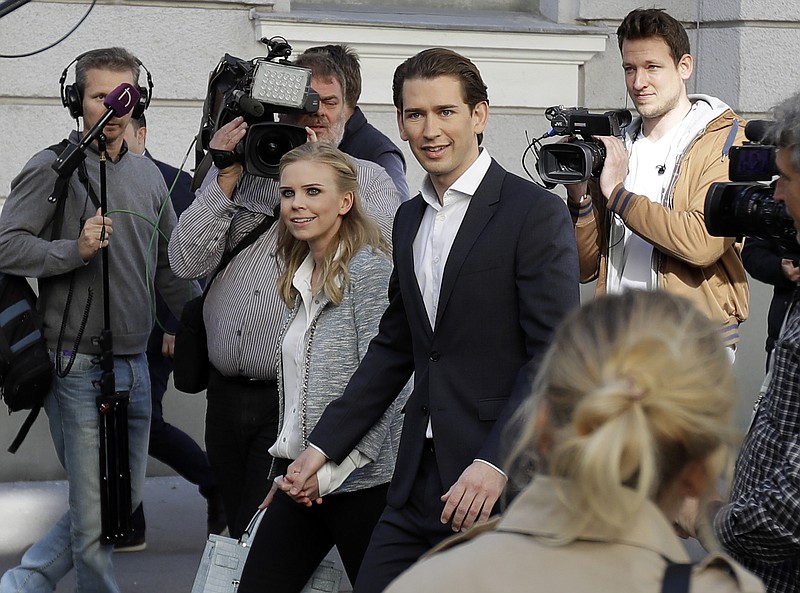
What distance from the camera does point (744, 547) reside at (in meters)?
2.29

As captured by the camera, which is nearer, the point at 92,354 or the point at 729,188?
the point at 729,188

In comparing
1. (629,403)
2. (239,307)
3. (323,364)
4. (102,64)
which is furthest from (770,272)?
(629,403)

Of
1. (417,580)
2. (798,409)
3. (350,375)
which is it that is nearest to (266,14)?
(350,375)

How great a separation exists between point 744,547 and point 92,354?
264cm

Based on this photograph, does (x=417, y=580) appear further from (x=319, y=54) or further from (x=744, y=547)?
(x=319, y=54)

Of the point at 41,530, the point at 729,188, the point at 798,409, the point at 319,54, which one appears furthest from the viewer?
the point at 41,530

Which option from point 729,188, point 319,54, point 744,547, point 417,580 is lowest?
point 744,547

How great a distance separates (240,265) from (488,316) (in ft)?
4.38

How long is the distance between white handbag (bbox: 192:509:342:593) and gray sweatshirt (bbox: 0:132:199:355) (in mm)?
1152

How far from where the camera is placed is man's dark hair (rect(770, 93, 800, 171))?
2.32m

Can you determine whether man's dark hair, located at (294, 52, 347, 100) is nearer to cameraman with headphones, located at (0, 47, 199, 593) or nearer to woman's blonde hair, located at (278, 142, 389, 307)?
cameraman with headphones, located at (0, 47, 199, 593)

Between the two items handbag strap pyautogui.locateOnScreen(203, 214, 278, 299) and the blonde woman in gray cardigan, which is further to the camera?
handbag strap pyautogui.locateOnScreen(203, 214, 278, 299)

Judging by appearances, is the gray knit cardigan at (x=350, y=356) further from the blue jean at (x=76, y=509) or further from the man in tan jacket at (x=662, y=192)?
the blue jean at (x=76, y=509)

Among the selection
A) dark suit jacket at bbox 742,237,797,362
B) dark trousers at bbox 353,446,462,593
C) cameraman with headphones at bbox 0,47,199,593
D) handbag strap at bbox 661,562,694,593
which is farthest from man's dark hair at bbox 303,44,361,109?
handbag strap at bbox 661,562,694,593
